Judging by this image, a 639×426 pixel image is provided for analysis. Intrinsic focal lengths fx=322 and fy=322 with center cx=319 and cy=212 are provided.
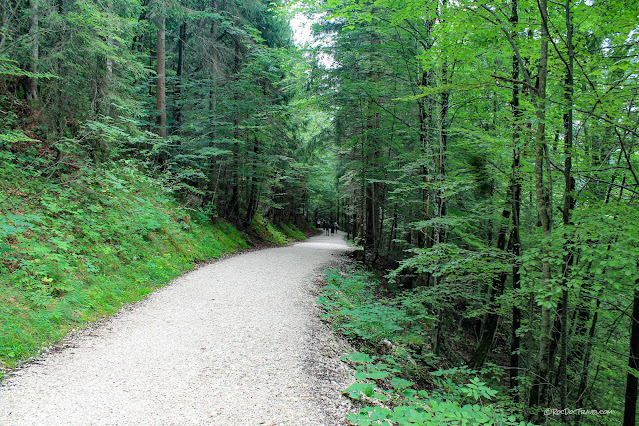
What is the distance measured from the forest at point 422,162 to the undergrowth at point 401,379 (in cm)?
11

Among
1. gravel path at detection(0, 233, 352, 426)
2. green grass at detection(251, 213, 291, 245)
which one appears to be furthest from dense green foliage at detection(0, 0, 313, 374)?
green grass at detection(251, 213, 291, 245)

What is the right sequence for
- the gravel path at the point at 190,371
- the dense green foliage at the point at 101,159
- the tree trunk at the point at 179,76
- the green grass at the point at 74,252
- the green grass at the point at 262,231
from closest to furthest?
the gravel path at the point at 190,371 → the green grass at the point at 74,252 → the dense green foliage at the point at 101,159 → the tree trunk at the point at 179,76 → the green grass at the point at 262,231

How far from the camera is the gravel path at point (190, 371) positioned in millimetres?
2898

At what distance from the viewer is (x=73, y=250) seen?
6.00m

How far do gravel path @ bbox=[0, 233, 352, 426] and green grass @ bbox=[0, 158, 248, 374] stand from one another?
1.40 feet

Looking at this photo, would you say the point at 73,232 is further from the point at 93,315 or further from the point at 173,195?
the point at 173,195

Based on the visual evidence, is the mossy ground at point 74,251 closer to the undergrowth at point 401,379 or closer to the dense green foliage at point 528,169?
the undergrowth at point 401,379

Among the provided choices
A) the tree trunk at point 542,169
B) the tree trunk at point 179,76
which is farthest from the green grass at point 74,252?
the tree trunk at point 542,169

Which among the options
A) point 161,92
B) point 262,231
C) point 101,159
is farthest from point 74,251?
point 262,231

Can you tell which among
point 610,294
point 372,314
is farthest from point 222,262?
point 610,294

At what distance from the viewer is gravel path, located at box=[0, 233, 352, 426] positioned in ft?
9.51

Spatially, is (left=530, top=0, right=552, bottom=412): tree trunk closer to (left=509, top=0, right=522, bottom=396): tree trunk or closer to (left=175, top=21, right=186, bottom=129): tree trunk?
(left=509, top=0, right=522, bottom=396): tree trunk

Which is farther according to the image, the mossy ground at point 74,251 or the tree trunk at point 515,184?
the mossy ground at point 74,251

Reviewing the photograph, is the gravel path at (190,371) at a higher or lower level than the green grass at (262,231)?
lower
